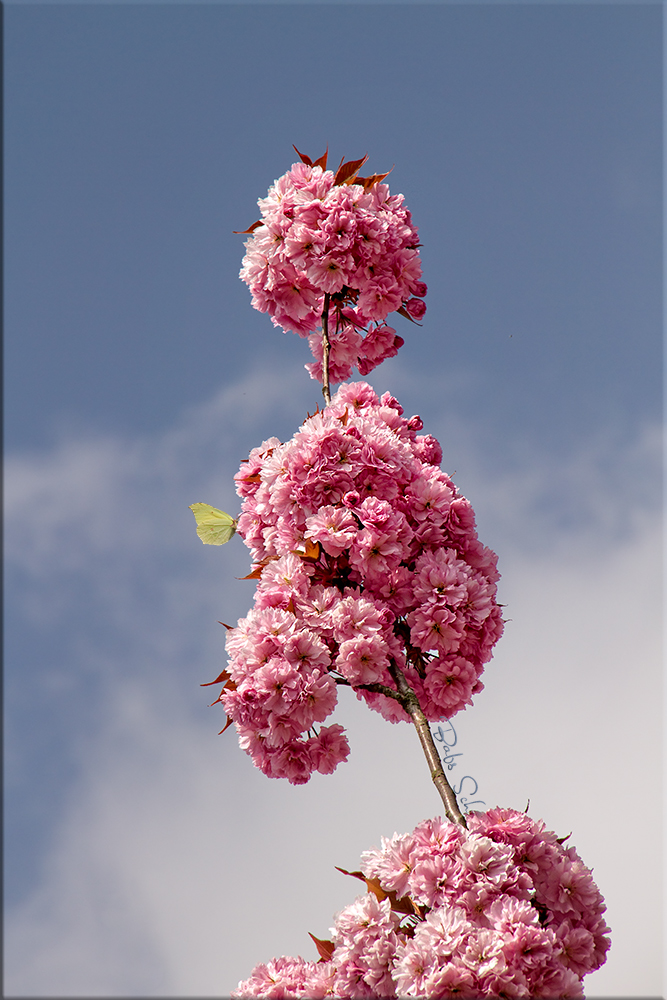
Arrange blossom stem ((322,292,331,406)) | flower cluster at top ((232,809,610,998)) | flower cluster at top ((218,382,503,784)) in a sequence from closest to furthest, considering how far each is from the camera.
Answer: flower cluster at top ((232,809,610,998)), flower cluster at top ((218,382,503,784)), blossom stem ((322,292,331,406))

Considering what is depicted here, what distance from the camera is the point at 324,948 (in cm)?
336

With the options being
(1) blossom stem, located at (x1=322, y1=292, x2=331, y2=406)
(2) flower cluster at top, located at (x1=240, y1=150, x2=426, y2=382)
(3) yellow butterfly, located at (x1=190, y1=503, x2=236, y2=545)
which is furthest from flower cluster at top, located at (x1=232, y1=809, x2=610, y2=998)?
(2) flower cluster at top, located at (x1=240, y1=150, x2=426, y2=382)

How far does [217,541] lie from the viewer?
4199mm

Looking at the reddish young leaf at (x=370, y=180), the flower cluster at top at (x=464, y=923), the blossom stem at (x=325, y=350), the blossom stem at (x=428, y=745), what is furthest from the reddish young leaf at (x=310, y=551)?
the reddish young leaf at (x=370, y=180)

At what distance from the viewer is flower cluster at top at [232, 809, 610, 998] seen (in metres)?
2.81

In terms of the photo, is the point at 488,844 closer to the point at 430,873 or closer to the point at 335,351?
the point at 430,873

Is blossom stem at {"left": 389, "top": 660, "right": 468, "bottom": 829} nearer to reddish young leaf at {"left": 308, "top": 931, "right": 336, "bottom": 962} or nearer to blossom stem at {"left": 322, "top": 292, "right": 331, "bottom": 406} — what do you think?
reddish young leaf at {"left": 308, "top": 931, "right": 336, "bottom": 962}

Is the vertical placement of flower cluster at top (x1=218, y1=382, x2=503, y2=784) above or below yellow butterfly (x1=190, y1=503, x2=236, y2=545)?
below

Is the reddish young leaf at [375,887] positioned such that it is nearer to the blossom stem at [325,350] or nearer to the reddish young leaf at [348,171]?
the blossom stem at [325,350]

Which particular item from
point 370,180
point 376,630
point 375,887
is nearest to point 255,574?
point 376,630

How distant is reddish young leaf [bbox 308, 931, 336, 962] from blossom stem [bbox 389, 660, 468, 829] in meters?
0.77

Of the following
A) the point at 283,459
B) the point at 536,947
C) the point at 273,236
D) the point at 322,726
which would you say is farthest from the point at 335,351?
the point at 536,947

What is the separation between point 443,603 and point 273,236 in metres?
2.21

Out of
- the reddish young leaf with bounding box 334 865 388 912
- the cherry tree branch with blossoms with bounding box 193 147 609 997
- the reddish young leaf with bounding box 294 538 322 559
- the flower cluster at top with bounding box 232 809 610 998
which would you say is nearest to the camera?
the flower cluster at top with bounding box 232 809 610 998
